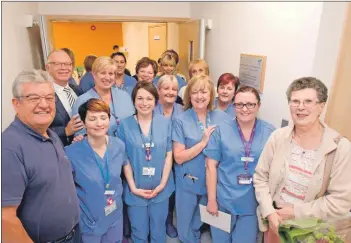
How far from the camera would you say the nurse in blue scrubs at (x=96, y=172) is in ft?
5.20

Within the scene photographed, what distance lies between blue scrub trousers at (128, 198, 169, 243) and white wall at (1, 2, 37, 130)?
1.16m

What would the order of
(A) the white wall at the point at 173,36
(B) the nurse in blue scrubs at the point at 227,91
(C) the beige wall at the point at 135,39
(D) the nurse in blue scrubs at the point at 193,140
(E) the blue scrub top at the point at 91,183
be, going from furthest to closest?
(C) the beige wall at the point at 135,39
(A) the white wall at the point at 173,36
(B) the nurse in blue scrubs at the point at 227,91
(D) the nurse in blue scrubs at the point at 193,140
(E) the blue scrub top at the point at 91,183

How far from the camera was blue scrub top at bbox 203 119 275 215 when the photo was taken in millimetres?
1701

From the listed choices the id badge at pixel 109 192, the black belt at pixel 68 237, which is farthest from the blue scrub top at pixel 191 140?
the black belt at pixel 68 237

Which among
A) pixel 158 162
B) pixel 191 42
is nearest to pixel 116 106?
pixel 158 162

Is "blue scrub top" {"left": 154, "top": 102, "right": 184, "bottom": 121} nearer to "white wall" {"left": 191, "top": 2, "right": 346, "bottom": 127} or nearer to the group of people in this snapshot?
the group of people

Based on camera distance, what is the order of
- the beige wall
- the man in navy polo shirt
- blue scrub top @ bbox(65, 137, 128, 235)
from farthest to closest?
1. the beige wall
2. blue scrub top @ bbox(65, 137, 128, 235)
3. the man in navy polo shirt

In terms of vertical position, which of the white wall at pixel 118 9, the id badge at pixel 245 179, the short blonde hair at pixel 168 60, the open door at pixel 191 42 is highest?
the white wall at pixel 118 9

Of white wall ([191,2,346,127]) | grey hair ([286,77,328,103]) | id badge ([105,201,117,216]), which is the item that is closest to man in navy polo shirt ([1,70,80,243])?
id badge ([105,201,117,216])

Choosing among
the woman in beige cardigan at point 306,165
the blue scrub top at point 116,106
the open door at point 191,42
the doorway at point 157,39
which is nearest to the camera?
the woman in beige cardigan at point 306,165

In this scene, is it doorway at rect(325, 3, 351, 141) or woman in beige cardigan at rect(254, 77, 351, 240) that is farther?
doorway at rect(325, 3, 351, 141)

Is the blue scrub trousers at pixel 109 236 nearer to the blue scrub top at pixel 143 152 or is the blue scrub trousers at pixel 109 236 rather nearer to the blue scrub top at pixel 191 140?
the blue scrub top at pixel 143 152

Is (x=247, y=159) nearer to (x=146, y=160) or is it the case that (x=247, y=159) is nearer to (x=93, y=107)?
(x=146, y=160)

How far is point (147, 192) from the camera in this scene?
1916mm
